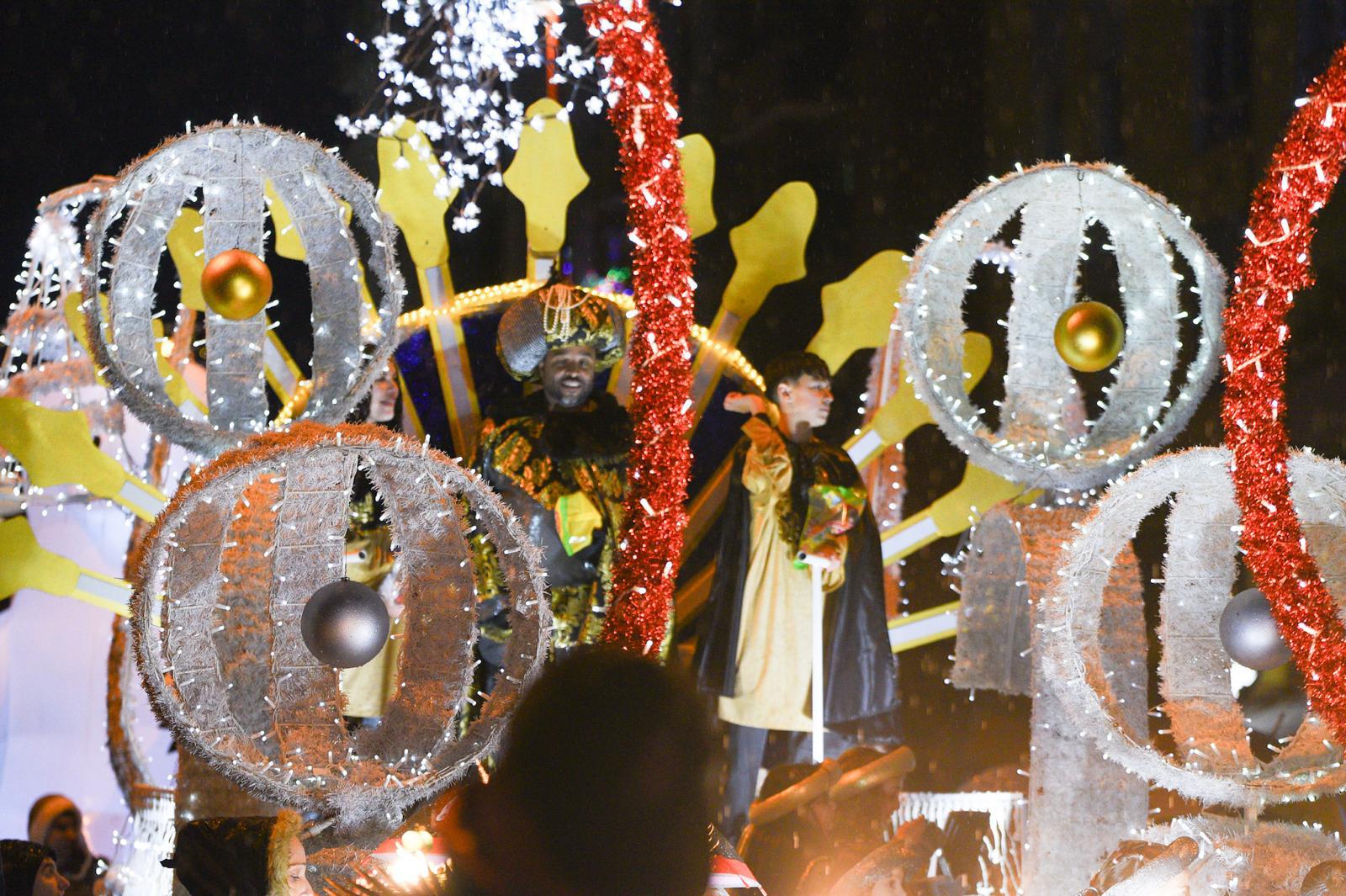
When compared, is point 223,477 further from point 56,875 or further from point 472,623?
point 56,875

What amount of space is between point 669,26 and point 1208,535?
3388 millimetres

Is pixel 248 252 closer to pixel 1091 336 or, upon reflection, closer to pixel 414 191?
pixel 414 191

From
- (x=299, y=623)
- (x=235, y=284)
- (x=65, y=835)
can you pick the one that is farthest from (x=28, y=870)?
(x=235, y=284)

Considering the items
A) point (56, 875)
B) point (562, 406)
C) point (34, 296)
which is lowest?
point (56, 875)

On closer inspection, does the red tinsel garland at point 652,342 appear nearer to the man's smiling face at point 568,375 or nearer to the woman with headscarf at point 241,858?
the man's smiling face at point 568,375

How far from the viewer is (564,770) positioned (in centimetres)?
122

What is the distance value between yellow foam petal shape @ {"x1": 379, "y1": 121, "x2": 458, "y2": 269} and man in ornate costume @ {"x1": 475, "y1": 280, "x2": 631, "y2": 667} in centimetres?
70

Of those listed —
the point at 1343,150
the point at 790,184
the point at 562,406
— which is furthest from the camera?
the point at 790,184

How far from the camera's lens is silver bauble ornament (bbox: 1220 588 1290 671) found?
3.32 m

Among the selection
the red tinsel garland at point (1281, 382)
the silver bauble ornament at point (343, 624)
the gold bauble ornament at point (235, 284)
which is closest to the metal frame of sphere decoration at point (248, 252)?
the gold bauble ornament at point (235, 284)

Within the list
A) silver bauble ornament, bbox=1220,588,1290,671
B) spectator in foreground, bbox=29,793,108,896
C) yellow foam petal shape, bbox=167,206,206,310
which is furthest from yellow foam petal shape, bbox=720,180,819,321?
spectator in foreground, bbox=29,793,108,896

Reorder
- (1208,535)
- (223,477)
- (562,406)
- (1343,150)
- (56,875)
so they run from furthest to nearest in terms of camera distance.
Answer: (562,406)
(1208,535)
(1343,150)
(56,875)
(223,477)

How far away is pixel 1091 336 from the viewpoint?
12.0ft

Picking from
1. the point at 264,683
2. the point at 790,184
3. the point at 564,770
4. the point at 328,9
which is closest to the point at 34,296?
the point at 328,9
